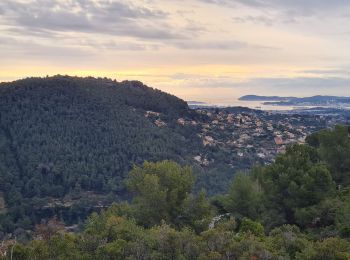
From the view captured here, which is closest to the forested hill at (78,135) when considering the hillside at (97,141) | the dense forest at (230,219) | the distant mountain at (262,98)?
the hillside at (97,141)

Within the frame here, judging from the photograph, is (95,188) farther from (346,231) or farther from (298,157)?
(346,231)

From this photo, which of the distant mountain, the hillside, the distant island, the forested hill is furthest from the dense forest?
the distant mountain

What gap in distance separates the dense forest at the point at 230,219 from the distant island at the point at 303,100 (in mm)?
Answer: 139404

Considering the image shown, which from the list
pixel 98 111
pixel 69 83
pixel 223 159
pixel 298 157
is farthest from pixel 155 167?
pixel 69 83

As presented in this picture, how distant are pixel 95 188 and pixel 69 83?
24910mm

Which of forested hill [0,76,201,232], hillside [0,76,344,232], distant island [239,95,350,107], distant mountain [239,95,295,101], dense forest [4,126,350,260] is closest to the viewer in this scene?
dense forest [4,126,350,260]

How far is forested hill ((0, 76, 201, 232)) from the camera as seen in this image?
52938mm

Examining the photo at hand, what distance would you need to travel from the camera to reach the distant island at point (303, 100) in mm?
157250

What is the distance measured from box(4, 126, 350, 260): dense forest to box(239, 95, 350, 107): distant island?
457ft

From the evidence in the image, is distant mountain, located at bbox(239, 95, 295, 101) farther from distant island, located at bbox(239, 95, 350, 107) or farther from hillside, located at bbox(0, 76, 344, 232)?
hillside, located at bbox(0, 76, 344, 232)

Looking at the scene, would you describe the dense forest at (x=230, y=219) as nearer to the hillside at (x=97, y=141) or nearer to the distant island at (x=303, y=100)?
the hillside at (x=97, y=141)

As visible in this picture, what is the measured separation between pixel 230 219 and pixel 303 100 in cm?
15292

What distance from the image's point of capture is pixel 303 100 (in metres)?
163

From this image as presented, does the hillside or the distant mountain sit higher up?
the distant mountain
